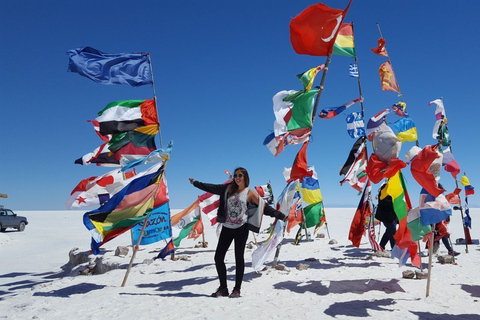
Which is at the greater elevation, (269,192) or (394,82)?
(394,82)

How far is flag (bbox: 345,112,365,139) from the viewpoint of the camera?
10.2 metres

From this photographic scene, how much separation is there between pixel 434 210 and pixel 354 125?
19.6ft

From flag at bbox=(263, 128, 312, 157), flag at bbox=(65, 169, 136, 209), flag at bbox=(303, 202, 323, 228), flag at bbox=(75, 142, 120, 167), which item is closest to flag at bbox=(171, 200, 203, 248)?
flag at bbox=(65, 169, 136, 209)

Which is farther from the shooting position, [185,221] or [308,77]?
[185,221]

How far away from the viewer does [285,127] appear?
6.67m

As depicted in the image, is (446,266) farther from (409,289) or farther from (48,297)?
(48,297)

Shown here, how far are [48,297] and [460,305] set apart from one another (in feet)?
20.6

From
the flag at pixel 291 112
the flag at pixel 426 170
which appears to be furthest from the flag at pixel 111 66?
the flag at pixel 426 170

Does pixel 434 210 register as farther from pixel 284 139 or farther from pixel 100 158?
pixel 100 158

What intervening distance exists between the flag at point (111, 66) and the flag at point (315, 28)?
3729 mm

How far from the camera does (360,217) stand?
6.32 m

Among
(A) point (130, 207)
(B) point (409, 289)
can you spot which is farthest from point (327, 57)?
(A) point (130, 207)

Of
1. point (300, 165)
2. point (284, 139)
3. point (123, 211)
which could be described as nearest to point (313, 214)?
point (284, 139)

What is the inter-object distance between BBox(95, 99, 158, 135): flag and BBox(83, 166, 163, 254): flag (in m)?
1.72
